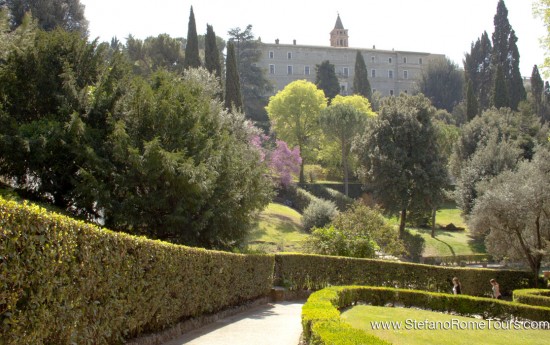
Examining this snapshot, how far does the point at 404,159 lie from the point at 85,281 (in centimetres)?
3613

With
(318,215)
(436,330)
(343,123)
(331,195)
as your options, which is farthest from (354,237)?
(343,123)

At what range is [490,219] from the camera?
1035 inches

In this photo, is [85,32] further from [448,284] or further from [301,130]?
[448,284]

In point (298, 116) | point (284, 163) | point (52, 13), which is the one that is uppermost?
point (52, 13)

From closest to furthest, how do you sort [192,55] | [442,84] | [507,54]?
1. [192,55]
2. [507,54]
3. [442,84]

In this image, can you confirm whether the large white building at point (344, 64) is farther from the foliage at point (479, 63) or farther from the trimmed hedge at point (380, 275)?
the trimmed hedge at point (380, 275)

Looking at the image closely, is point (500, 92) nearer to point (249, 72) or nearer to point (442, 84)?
point (249, 72)

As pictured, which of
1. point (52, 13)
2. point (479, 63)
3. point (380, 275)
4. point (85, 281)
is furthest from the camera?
point (479, 63)

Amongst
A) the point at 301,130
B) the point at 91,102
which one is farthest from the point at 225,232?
the point at 301,130

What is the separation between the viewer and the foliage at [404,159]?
41438mm

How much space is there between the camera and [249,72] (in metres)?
78.8

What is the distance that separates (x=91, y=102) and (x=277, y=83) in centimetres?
9180

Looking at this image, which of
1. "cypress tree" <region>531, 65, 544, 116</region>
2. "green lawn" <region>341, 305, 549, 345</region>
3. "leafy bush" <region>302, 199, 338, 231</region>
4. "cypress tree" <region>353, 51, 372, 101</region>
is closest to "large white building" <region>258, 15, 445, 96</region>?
"cypress tree" <region>353, 51, 372, 101</region>

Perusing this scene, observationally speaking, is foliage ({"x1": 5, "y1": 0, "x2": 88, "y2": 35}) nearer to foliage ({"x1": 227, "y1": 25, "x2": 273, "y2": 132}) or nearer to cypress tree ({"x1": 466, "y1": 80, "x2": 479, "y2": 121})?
foliage ({"x1": 227, "y1": 25, "x2": 273, "y2": 132})
